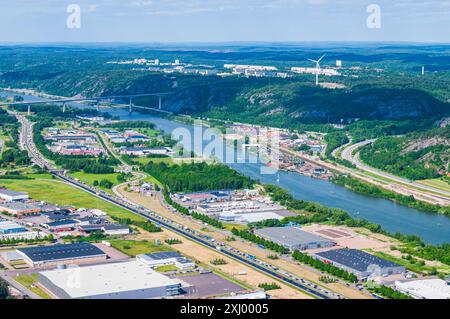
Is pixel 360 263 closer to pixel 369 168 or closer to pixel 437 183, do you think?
pixel 437 183

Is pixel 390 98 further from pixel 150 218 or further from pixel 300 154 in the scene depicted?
pixel 150 218

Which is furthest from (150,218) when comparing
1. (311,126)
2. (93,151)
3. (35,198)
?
(311,126)

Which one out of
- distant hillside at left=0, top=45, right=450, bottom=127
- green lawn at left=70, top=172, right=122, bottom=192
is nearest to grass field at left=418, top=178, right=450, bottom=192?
green lawn at left=70, top=172, right=122, bottom=192

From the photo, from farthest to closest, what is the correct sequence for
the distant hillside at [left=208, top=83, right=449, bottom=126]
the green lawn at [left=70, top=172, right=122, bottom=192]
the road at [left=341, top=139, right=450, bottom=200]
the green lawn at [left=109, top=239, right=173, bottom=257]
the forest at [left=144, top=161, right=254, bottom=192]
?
the distant hillside at [left=208, top=83, right=449, bottom=126]
the green lawn at [left=70, top=172, right=122, bottom=192]
the road at [left=341, top=139, right=450, bottom=200]
the forest at [left=144, top=161, right=254, bottom=192]
the green lawn at [left=109, top=239, right=173, bottom=257]

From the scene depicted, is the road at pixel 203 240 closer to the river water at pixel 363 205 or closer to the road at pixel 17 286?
the road at pixel 17 286

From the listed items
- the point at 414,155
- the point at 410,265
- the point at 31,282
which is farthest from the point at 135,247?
the point at 414,155

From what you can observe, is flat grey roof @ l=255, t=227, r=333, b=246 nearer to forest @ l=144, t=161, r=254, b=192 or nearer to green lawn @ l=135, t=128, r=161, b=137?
forest @ l=144, t=161, r=254, b=192

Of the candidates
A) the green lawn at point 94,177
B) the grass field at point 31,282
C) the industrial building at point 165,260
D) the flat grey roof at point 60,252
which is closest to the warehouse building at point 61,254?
Result: the flat grey roof at point 60,252
